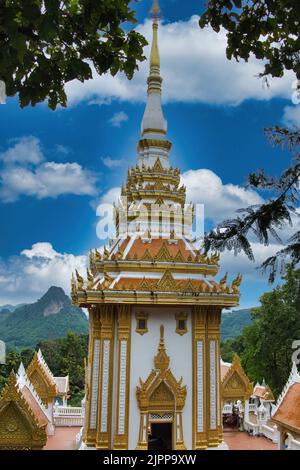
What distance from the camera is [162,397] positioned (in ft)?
44.9

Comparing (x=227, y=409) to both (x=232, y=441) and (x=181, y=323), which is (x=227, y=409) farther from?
(x=181, y=323)

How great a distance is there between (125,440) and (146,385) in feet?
5.56

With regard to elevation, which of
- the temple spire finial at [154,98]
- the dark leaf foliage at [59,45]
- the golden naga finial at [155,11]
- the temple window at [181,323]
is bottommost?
the temple window at [181,323]

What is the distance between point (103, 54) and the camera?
15.1 ft

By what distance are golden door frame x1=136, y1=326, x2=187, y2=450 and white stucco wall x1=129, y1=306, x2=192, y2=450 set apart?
188 mm

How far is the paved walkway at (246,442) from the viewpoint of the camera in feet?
55.9

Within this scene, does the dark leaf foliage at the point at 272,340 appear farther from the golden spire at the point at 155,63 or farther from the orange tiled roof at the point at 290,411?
the golden spire at the point at 155,63

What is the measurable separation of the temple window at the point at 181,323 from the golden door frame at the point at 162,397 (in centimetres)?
104

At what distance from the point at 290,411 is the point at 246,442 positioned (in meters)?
5.61

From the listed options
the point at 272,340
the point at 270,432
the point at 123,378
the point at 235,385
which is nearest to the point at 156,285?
the point at 123,378

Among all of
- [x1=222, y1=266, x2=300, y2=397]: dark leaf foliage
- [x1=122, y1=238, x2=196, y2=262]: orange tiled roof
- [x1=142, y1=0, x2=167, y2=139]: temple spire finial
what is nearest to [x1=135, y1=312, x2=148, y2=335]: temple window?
[x1=122, y1=238, x2=196, y2=262]: orange tiled roof

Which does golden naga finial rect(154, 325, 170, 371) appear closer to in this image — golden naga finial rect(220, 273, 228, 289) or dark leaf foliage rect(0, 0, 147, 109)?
golden naga finial rect(220, 273, 228, 289)

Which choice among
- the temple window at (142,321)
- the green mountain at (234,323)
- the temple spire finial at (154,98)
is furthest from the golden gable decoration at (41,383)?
the green mountain at (234,323)

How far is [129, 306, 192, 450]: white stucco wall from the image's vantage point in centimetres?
1375
